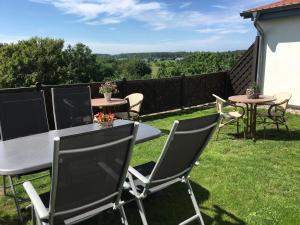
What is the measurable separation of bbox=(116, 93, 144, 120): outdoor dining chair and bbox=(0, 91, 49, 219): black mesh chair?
296 centimetres

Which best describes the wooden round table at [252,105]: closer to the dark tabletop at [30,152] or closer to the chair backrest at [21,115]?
the dark tabletop at [30,152]

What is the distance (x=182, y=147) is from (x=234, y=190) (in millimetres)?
1596

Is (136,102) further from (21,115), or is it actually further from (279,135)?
(21,115)

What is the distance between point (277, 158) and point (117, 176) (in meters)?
3.64

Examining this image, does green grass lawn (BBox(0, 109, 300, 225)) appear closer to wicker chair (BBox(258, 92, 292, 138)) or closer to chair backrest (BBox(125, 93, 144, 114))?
wicker chair (BBox(258, 92, 292, 138))

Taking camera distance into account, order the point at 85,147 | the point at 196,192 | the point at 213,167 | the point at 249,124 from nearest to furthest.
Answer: the point at 85,147 → the point at 196,192 → the point at 213,167 → the point at 249,124

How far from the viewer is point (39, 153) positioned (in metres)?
2.68

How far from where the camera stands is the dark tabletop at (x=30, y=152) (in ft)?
7.68

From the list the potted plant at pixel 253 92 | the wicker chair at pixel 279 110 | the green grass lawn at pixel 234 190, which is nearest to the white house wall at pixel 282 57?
the wicker chair at pixel 279 110

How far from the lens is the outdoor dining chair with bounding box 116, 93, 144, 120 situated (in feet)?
22.0

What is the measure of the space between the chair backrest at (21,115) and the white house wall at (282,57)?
7569 mm

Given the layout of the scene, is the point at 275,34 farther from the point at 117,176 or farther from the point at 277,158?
the point at 117,176

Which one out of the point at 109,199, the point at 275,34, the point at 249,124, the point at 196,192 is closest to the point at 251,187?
the point at 196,192

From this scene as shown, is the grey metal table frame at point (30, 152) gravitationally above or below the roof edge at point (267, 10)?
below
